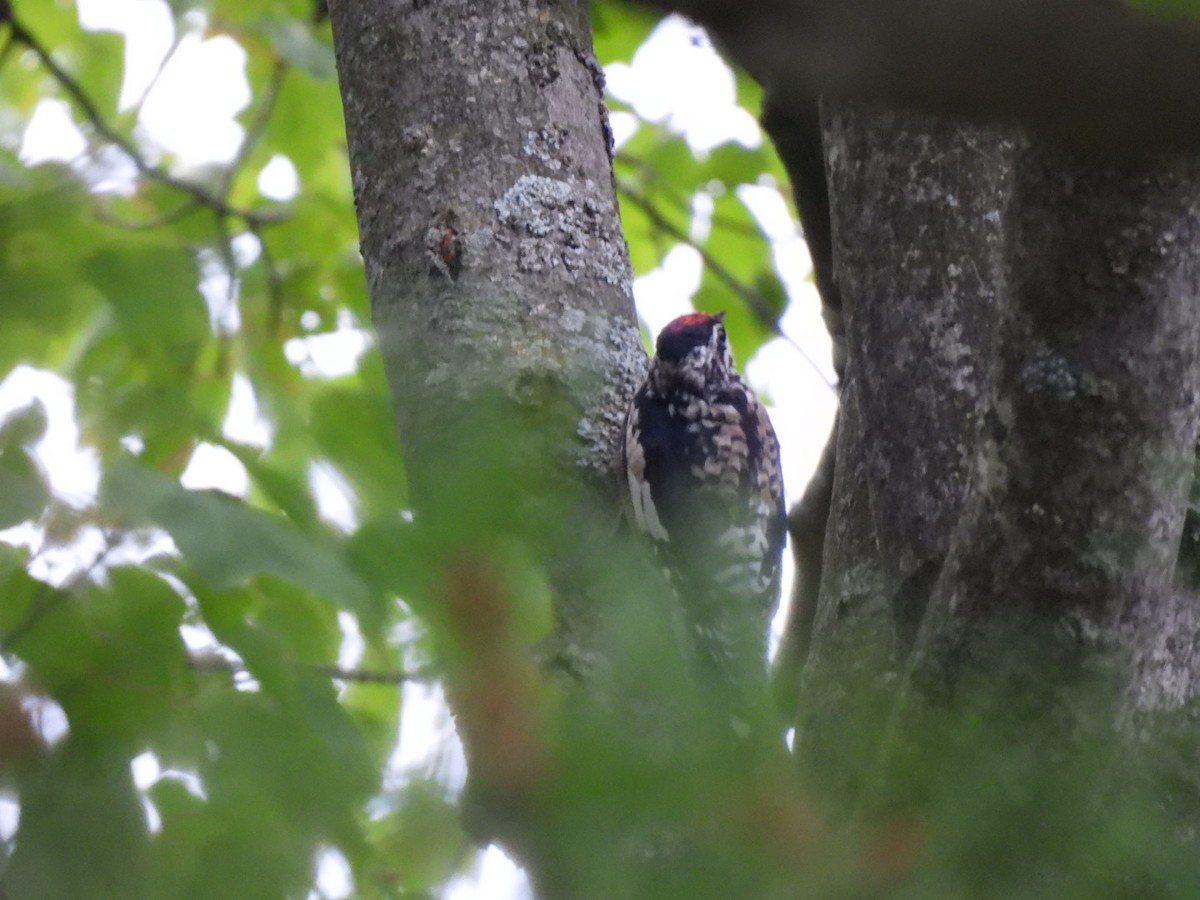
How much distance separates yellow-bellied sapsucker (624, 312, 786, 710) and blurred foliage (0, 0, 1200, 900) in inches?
40.3

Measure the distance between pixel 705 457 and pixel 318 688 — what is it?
8.27 ft

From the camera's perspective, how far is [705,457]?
11.0ft

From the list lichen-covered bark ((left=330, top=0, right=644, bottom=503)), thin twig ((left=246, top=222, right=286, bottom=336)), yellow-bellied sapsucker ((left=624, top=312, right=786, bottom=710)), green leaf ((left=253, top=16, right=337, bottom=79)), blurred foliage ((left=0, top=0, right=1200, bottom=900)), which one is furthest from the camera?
yellow-bellied sapsucker ((left=624, top=312, right=786, bottom=710))

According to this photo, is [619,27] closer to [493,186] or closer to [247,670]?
[247,670]

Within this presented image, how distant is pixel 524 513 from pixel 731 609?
1.98 ft

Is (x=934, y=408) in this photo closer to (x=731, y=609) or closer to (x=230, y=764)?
(x=731, y=609)

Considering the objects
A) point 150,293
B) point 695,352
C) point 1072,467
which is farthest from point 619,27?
point 695,352

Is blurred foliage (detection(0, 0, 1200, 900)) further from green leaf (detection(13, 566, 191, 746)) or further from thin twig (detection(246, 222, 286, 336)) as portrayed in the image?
thin twig (detection(246, 222, 286, 336))

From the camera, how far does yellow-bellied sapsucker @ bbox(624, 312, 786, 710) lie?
2.51 meters

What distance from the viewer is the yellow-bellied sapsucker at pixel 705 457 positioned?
251 cm

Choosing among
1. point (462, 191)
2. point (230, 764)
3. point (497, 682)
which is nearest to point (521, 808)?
point (497, 682)

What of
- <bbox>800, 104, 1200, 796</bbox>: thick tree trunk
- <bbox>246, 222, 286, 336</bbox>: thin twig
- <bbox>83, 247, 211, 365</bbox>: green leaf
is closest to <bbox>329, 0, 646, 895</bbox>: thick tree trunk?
<bbox>246, 222, 286, 336</bbox>: thin twig

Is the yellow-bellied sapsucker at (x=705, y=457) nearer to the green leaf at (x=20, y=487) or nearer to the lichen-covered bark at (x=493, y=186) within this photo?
the lichen-covered bark at (x=493, y=186)

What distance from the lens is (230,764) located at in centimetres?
79
